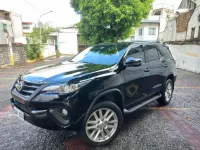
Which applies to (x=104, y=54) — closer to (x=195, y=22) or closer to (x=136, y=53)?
(x=136, y=53)

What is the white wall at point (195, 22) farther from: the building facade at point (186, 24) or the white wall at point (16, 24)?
the white wall at point (16, 24)

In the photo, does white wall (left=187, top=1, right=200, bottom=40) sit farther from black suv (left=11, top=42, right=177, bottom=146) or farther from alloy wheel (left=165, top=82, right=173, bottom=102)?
black suv (left=11, top=42, right=177, bottom=146)

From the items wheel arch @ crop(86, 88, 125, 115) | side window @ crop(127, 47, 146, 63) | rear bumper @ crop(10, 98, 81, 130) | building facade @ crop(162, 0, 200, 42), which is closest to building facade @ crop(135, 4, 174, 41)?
building facade @ crop(162, 0, 200, 42)

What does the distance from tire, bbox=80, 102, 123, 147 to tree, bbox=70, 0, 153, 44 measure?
386 inches

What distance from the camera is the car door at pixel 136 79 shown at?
289cm

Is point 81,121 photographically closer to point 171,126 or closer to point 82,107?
point 82,107

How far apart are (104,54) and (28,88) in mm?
1691

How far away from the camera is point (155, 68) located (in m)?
3.64

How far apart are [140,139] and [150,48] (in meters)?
2.14

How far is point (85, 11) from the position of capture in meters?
12.2

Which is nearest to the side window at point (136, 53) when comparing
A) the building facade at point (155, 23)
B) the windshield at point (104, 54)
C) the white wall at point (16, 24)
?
the windshield at point (104, 54)

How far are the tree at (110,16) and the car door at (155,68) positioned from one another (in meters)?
8.06

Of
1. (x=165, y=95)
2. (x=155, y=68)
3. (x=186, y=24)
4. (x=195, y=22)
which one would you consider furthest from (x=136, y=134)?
(x=186, y=24)

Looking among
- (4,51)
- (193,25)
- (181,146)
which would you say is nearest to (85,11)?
(4,51)
